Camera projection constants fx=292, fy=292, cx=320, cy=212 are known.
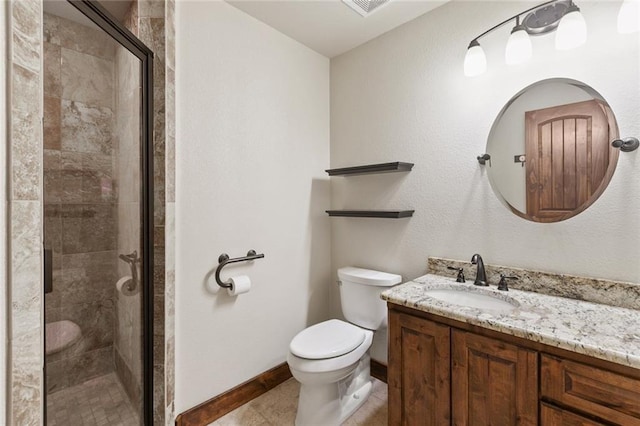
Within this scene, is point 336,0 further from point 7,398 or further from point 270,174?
point 7,398

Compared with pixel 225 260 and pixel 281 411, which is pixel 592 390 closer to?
pixel 281 411

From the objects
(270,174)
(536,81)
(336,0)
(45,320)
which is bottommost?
(45,320)

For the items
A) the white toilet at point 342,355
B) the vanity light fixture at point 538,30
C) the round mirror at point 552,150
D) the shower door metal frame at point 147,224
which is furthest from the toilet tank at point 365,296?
the vanity light fixture at point 538,30

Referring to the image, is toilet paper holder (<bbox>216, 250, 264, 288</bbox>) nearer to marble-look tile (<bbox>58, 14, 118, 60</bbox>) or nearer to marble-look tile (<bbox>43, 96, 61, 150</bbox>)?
marble-look tile (<bbox>43, 96, 61, 150</bbox>)

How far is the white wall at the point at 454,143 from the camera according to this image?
1.28 m

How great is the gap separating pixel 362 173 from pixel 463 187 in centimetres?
65

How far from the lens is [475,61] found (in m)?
1.58

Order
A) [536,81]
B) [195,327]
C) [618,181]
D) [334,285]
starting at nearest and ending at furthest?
1. [618,181]
2. [536,81]
3. [195,327]
4. [334,285]

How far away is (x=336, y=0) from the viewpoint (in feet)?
5.71

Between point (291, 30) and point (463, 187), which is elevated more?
point (291, 30)

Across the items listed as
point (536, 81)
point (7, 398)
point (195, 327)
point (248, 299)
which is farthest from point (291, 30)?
point (7, 398)

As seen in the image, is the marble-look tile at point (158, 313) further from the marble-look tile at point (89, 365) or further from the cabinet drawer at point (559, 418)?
the cabinet drawer at point (559, 418)

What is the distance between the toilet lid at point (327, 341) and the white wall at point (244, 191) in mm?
425

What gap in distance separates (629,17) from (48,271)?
7.80ft
